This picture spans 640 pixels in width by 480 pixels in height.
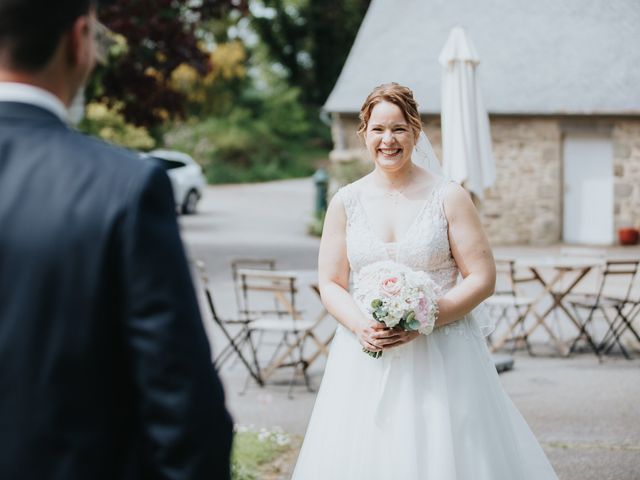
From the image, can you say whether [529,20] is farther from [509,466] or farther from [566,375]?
[509,466]

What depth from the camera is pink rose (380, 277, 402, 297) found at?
4.11 meters

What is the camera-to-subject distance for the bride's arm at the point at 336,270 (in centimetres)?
436

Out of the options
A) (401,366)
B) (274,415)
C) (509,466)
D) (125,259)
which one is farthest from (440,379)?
(274,415)

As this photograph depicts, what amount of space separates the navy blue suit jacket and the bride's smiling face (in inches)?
99.7

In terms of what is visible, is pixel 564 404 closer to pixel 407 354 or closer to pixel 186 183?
pixel 407 354

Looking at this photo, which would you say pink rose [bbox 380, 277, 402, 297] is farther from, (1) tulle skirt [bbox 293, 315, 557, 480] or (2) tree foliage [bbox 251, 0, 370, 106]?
(2) tree foliage [bbox 251, 0, 370, 106]

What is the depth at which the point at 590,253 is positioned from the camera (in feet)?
34.2

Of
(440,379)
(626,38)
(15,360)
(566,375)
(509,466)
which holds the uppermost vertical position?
(626,38)

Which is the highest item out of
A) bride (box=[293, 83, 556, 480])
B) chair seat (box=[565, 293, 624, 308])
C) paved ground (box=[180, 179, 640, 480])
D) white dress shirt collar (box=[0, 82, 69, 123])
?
white dress shirt collar (box=[0, 82, 69, 123])

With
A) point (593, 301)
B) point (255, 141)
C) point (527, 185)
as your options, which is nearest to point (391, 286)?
point (593, 301)

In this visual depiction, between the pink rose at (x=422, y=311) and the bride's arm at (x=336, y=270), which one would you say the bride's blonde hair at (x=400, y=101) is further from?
the pink rose at (x=422, y=311)

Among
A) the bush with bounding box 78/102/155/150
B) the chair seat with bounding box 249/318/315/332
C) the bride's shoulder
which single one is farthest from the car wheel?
the bride's shoulder

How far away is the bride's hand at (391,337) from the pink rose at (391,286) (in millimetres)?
173

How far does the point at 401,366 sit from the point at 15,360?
2.66 meters
